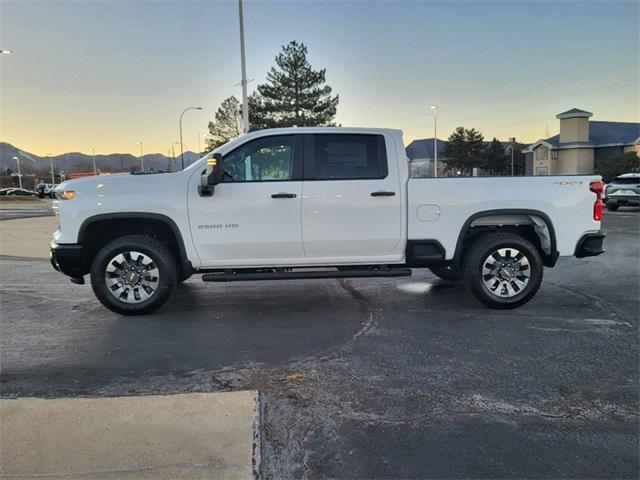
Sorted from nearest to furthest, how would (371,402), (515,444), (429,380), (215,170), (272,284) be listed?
(515,444), (371,402), (429,380), (215,170), (272,284)

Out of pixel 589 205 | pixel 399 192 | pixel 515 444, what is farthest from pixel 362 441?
pixel 589 205

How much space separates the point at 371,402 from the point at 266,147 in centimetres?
336

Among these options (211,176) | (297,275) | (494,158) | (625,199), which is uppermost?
(494,158)

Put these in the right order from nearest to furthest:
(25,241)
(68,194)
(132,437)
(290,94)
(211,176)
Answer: (132,437) → (211,176) → (68,194) → (25,241) → (290,94)

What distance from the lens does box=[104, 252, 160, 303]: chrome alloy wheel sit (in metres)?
5.85

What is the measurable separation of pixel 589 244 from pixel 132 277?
17.7 ft

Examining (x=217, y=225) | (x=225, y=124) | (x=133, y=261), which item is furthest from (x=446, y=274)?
(x=225, y=124)

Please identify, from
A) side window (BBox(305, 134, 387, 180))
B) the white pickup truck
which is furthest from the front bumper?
side window (BBox(305, 134, 387, 180))

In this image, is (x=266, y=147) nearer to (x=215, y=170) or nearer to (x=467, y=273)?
(x=215, y=170)

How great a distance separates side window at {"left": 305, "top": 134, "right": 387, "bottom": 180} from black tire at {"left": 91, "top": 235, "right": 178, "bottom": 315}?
189cm

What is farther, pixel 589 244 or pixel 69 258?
pixel 589 244

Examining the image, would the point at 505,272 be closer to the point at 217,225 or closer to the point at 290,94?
the point at 217,225

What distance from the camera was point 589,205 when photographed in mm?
6141

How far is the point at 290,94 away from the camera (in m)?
42.2
